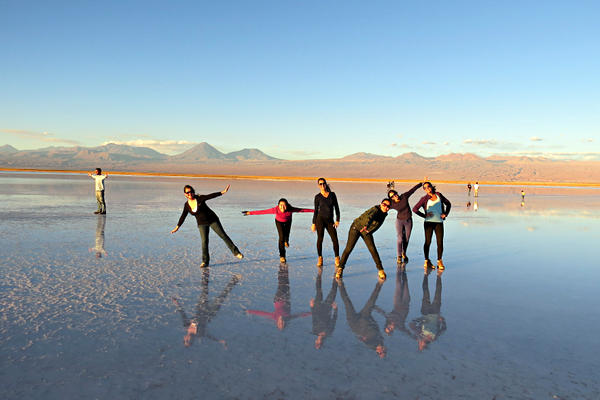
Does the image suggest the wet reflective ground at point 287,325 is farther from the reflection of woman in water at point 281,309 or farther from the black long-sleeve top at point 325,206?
the black long-sleeve top at point 325,206

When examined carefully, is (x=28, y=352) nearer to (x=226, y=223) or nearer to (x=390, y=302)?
(x=390, y=302)

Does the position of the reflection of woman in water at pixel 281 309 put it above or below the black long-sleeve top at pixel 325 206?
below

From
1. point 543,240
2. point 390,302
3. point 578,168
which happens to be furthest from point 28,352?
point 578,168

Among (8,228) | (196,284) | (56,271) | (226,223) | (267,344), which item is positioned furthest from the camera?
(226,223)

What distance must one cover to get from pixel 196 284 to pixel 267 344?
266 centimetres

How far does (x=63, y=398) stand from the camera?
3244 millimetres

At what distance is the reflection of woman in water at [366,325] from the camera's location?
4.35 metres

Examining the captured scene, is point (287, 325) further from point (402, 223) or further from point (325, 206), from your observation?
point (402, 223)

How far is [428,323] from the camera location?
199 inches

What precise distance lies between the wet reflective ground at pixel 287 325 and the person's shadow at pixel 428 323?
3 centimetres

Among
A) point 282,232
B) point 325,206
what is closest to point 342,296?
point 325,206

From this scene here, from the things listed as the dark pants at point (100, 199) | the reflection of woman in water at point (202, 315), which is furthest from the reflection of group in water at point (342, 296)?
the dark pants at point (100, 199)

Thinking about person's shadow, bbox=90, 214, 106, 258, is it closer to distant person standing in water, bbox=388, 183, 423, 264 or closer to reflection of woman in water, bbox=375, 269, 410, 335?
reflection of woman in water, bbox=375, 269, 410, 335

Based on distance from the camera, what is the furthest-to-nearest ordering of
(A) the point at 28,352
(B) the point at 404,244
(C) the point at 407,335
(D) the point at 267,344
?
(B) the point at 404,244, (C) the point at 407,335, (D) the point at 267,344, (A) the point at 28,352
